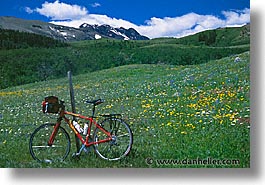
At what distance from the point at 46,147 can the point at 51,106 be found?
23.0 inches

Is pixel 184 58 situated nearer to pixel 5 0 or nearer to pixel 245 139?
pixel 245 139

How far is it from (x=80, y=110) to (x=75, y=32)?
1.20m

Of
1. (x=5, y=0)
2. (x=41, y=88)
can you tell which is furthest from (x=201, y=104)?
(x=5, y=0)

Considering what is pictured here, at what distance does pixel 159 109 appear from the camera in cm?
736

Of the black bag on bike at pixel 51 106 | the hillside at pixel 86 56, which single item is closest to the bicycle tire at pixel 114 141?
the black bag on bike at pixel 51 106

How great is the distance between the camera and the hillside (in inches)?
296

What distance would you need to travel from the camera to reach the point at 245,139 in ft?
22.5

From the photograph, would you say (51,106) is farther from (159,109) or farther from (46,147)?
(159,109)

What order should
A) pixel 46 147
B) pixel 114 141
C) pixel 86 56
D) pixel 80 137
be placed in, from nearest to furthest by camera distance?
pixel 114 141 → pixel 80 137 → pixel 46 147 → pixel 86 56

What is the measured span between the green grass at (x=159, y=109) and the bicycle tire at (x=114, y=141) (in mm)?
102

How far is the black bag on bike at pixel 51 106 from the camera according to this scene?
725cm

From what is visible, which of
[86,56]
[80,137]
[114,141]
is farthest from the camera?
[86,56]

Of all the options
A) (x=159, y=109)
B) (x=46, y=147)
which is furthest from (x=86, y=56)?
(x=46, y=147)

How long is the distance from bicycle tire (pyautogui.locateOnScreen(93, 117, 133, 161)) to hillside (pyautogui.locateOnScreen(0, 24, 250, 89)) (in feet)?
3.15
